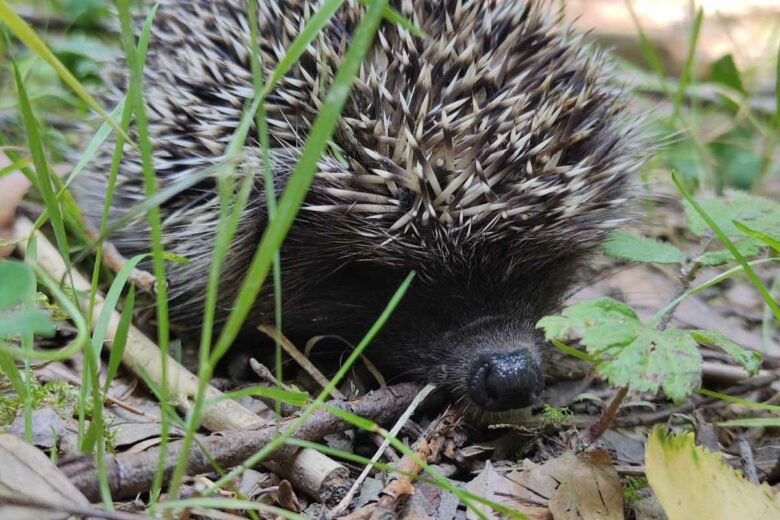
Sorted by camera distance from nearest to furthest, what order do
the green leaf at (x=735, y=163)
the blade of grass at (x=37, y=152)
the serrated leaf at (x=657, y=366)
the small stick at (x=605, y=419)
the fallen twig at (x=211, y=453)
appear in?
1. the fallen twig at (x=211, y=453)
2. the serrated leaf at (x=657, y=366)
3. the blade of grass at (x=37, y=152)
4. the small stick at (x=605, y=419)
5. the green leaf at (x=735, y=163)

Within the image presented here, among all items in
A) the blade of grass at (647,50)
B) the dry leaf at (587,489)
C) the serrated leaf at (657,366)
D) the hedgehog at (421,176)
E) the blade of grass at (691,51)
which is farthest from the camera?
the blade of grass at (647,50)

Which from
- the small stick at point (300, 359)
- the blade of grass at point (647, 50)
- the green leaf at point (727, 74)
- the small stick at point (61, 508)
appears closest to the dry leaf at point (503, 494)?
the small stick at point (300, 359)

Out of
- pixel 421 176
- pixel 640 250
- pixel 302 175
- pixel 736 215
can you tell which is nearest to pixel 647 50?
pixel 736 215

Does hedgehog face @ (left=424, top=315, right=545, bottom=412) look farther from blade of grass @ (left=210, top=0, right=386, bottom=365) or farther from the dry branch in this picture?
blade of grass @ (left=210, top=0, right=386, bottom=365)

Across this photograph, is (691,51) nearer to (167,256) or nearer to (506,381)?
(506,381)

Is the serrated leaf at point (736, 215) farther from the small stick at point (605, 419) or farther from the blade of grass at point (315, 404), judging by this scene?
the blade of grass at point (315, 404)

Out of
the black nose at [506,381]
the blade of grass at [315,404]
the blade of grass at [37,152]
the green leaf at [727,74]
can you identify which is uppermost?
the green leaf at [727,74]

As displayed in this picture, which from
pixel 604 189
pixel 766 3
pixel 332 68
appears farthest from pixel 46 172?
pixel 766 3

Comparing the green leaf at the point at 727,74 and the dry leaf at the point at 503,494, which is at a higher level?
the green leaf at the point at 727,74
